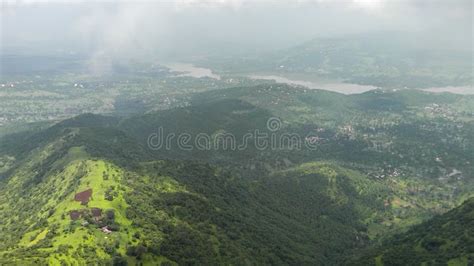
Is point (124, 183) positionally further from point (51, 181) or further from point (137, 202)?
point (51, 181)

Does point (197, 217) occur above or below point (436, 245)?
above

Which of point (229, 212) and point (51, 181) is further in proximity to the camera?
point (51, 181)

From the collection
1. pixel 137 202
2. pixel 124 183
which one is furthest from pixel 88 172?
pixel 137 202

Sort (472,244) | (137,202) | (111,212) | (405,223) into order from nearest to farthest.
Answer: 1. (472,244)
2. (111,212)
3. (137,202)
4. (405,223)

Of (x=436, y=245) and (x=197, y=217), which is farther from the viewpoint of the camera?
(x=197, y=217)

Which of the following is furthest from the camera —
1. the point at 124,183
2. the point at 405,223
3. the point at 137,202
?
the point at 405,223

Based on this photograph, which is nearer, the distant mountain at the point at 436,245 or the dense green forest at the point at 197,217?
the distant mountain at the point at 436,245

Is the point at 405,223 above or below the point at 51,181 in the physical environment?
below

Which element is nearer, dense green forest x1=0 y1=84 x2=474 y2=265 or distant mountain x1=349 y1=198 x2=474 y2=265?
distant mountain x1=349 y1=198 x2=474 y2=265
